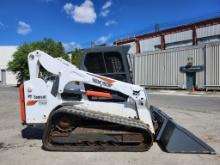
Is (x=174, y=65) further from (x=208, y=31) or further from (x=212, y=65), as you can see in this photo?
(x=208, y=31)

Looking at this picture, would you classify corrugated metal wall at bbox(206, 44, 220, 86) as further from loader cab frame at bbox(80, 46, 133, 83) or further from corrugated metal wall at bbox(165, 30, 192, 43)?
loader cab frame at bbox(80, 46, 133, 83)

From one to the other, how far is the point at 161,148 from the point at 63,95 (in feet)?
8.12

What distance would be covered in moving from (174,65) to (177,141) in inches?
1042

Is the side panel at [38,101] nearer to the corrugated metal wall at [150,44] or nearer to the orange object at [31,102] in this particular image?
the orange object at [31,102]

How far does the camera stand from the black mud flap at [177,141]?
623cm

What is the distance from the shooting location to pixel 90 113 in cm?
640

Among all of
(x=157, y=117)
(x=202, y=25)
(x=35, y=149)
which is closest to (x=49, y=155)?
(x=35, y=149)

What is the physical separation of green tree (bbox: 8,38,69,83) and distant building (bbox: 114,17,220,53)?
10351 mm

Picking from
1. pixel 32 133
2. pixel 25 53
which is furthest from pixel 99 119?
pixel 25 53

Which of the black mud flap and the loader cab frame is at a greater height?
the loader cab frame

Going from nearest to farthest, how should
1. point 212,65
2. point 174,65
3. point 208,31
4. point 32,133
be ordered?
point 32,133, point 212,65, point 174,65, point 208,31

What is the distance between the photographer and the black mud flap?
6.23 metres

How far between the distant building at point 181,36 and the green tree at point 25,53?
10351 millimetres

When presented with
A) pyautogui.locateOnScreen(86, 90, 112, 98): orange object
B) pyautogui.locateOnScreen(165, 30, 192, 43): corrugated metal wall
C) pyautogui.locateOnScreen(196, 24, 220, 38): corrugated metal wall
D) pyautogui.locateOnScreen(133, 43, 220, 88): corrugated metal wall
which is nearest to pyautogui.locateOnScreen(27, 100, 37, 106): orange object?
pyautogui.locateOnScreen(86, 90, 112, 98): orange object
